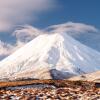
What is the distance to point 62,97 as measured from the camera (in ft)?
91.5

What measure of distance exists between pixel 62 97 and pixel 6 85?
1752cm

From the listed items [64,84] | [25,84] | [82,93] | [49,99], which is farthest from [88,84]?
[49,99]

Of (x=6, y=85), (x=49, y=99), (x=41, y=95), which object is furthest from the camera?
(x=6, y=85)

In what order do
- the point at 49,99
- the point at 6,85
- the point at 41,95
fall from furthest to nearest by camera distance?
the point at 6,85, the point at 41,95, the point at 49,99

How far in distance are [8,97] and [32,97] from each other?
2.15 metres

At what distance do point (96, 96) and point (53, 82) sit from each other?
17.6m

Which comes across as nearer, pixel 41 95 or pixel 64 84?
pixel 41 95

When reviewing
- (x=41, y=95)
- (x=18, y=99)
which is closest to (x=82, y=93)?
(x=41, y=95)

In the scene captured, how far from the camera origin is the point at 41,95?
95.0 ft

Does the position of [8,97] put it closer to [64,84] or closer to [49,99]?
[49,99]

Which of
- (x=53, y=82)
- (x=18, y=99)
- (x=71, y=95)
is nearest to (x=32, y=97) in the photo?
(x=18, y=99)

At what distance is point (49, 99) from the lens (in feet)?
88.9

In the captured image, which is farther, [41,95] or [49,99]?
[41,95]

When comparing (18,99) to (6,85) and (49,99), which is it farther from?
(6,85)
